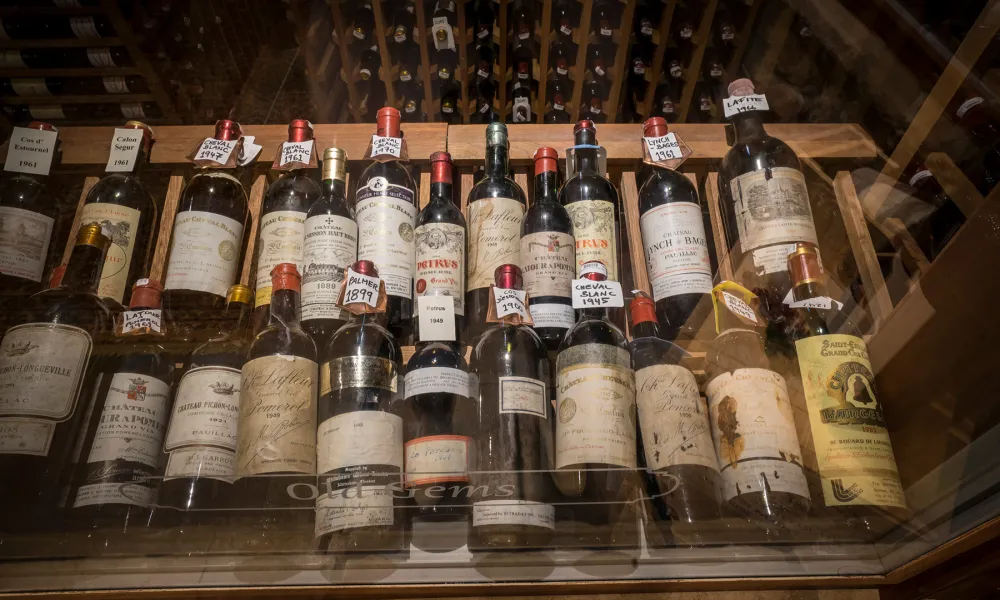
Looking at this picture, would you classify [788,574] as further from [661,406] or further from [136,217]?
[136,217]

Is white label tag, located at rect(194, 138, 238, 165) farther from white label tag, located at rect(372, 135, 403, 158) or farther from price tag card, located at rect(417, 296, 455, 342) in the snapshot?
price tag card, located at rect(417, 296, 455, 342)

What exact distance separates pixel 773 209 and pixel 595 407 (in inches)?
20.5

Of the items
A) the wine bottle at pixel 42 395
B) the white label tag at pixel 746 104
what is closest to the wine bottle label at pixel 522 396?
the wine bottle at pixel 42 395

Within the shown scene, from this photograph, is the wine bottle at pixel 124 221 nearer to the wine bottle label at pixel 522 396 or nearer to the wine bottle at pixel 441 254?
the wine bottle at pixel 441 254

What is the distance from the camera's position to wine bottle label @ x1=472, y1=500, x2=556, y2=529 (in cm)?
84

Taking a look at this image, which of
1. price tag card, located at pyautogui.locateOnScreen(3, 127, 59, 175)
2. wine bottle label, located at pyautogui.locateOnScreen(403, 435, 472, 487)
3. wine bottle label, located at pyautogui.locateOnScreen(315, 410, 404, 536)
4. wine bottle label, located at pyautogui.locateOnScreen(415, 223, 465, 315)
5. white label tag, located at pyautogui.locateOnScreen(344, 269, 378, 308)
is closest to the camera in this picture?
wine bottle label, located at pyautogui.locateOnScreen(315, 410, 404, 536)

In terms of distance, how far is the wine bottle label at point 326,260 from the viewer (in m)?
1.14

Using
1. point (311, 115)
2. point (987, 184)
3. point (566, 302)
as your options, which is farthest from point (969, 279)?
point (311, 115)

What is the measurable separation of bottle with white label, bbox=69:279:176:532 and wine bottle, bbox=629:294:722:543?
2.21 feet

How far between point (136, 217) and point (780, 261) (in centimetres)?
112

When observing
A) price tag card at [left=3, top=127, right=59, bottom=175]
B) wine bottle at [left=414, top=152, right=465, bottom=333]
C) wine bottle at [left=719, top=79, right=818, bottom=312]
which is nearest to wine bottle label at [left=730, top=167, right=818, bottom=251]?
wine bottle at [left=719, top=79, right=818, bottom=312]

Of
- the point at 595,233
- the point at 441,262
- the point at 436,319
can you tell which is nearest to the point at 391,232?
the point at 441,262

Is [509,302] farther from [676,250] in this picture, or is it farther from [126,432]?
[126,432]

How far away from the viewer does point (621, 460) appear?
0.94m
